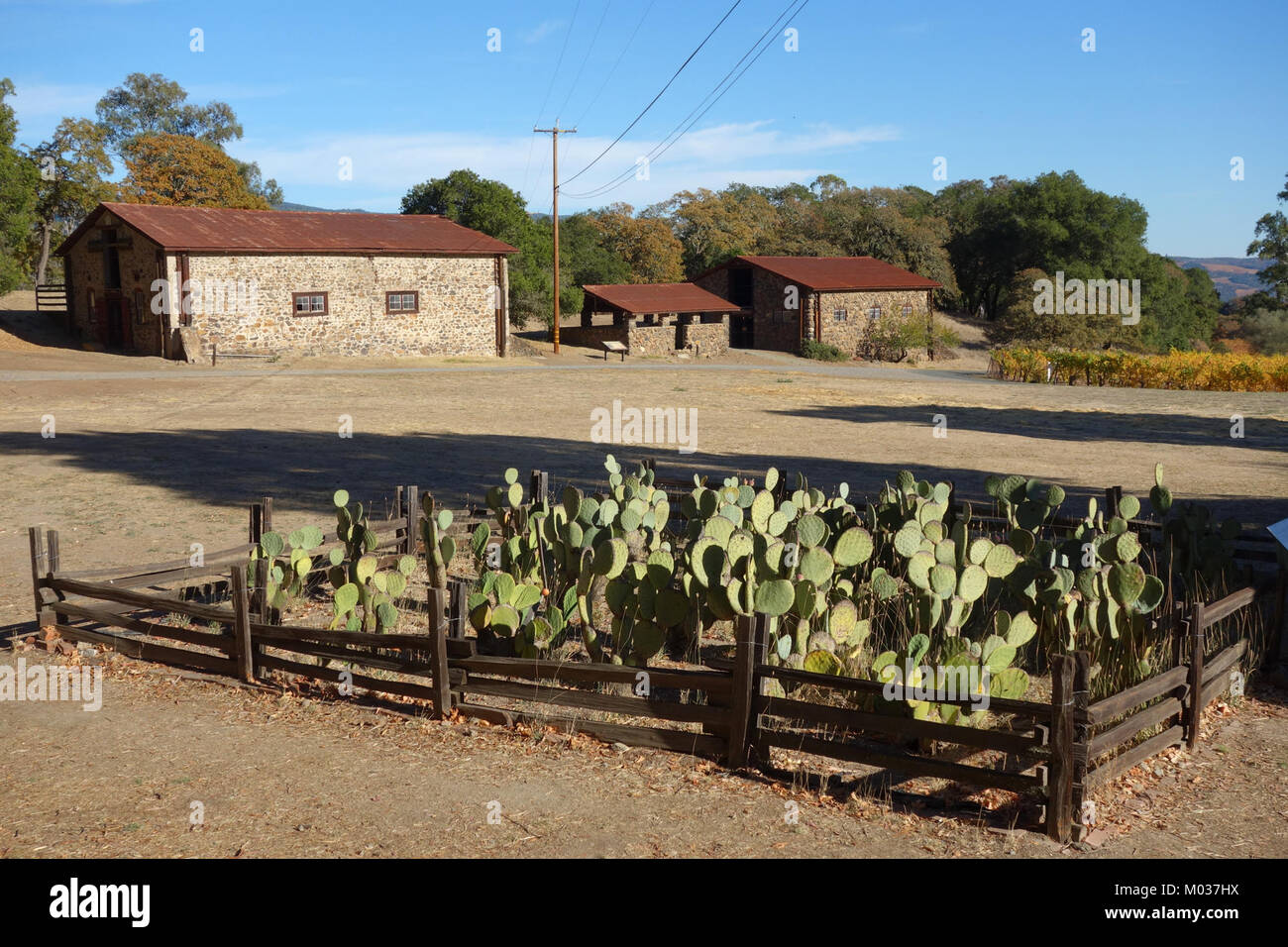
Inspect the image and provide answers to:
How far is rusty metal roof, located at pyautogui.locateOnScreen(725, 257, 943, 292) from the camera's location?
50.7m

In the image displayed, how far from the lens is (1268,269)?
2596 inches

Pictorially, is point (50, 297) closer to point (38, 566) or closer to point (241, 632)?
point (38, 566)

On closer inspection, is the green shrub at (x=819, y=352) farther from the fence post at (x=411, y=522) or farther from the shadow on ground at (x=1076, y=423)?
the fence post at (x=411, y=522)

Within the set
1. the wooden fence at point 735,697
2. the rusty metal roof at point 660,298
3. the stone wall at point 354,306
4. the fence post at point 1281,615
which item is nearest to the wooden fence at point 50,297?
the stone wall at point 354,306

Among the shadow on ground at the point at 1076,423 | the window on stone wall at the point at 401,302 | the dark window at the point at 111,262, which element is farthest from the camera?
the window on stone wall at the point at 401,302

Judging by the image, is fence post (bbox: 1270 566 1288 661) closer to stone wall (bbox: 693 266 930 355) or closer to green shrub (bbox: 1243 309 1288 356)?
stone wall (bbox: 693 266 930 355)

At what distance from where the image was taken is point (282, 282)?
3678 cm

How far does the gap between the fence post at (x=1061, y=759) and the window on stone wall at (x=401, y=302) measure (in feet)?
121

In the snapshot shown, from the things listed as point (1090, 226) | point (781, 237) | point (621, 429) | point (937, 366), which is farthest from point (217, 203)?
point (1090, 226)

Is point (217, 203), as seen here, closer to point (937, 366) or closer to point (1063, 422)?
point (937, 366)

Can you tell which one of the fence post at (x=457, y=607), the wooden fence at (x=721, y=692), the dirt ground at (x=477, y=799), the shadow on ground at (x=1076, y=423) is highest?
the shadow on ground at (x=1076, y=423)

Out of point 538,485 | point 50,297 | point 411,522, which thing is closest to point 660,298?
point 50,297

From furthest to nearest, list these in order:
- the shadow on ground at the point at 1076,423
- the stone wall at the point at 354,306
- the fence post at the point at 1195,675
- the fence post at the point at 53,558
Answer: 1. the stone wall at the point at 354,306
2. the shadow on ground at the point at 1076,423
3. the fence post at the point at 53,558
4. the fence post at the point at 1195,675

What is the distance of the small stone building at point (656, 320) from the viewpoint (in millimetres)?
46094
